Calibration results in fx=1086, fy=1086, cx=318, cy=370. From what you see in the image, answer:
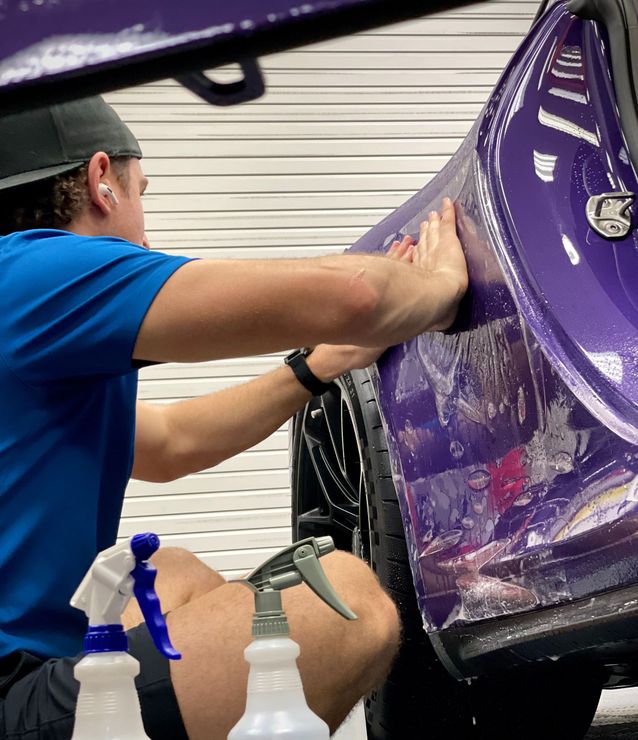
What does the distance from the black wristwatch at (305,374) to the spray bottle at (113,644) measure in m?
0.99

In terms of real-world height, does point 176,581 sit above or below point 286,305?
below

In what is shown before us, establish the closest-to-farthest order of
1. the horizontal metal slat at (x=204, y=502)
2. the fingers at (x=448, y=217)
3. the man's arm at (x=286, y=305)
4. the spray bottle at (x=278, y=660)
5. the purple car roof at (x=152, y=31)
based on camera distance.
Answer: the purple car roof at (x=152, y=31)
the spray bottle at (x=278, y=660)
the man's arm at (x=286, y=305)
the fingers at (x=448, y=217)
the horizontal metal slat at (x=204, y=502)

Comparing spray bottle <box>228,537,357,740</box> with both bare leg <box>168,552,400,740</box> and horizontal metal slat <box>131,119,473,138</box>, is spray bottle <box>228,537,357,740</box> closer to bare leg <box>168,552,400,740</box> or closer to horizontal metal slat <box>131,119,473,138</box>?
bare leg <box>168,552,400,740</box>

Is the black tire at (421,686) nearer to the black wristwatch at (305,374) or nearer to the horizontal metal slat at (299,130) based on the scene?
the black wristwatch at (305,374)

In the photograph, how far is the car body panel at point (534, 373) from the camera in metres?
1.28

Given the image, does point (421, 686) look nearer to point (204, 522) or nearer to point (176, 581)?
point (176, 581)

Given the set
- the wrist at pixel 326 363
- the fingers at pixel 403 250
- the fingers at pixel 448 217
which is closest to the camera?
the fingers at pixel 448 217

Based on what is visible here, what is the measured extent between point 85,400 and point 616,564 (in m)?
0.78

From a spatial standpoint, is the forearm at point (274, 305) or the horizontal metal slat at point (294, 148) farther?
the horizontal metal slat at point (294, 148)

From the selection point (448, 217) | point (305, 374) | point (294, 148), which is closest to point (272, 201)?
point (294, 148)

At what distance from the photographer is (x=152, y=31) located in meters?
0.38

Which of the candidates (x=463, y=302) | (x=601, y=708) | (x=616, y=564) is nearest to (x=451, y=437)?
(x=463, y=302)

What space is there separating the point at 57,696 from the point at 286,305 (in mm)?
579

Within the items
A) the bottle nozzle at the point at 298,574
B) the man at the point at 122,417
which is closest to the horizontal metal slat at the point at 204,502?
the man at the point at 122,417
